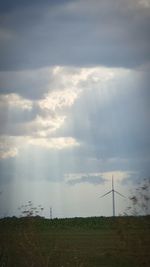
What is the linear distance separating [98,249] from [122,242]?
1684 cm

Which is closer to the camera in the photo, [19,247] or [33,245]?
[33,245]

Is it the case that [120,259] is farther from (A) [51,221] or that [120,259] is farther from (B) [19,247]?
(A) [51,221]

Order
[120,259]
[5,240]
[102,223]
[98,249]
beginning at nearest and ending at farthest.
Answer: [5,240] < [120,259] < [98,249] < [102,223]

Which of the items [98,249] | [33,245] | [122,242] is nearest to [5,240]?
[33,245]

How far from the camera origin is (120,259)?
104 ft

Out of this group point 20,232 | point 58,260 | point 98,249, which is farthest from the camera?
point 98,249

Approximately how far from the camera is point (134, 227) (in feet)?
63.4

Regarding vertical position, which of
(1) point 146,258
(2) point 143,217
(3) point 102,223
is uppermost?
(3) point 102,223

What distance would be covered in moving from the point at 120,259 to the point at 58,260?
4.00m

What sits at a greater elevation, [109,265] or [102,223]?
[102,223]

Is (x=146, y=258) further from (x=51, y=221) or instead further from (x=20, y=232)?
(x=51, y=221)

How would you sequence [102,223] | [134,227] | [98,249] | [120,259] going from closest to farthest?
[134,227] < [120,259] < [98,249] < [102,223]

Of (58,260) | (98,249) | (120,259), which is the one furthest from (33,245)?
(98,249)

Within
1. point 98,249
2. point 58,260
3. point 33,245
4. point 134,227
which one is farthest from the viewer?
point 98,249
